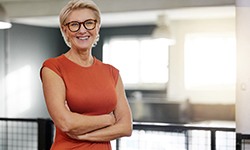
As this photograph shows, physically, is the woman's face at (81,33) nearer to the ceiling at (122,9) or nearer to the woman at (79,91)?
the woman at (79,91)

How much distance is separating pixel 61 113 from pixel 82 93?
99 mm

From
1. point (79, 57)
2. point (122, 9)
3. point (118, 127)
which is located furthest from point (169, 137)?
point (79, 57)

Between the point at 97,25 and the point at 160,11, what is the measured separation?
2782 mm

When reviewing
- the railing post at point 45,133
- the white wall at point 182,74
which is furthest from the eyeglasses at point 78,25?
the white wall at point 182,74

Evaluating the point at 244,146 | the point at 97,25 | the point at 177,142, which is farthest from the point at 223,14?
the point at 97,25

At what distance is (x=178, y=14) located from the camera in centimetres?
455

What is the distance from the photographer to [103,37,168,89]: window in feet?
19.0

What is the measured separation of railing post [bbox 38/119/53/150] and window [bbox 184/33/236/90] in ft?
9.35

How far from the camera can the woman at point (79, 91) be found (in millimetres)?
1475

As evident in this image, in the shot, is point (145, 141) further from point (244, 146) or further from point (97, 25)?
point (97, 25)

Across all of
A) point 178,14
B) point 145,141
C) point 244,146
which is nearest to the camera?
point 244,146

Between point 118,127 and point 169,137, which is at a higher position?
point 118,127

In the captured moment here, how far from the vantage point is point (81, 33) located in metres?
1.51

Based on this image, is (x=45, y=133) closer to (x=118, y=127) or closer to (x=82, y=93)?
(x=118, y=127)
